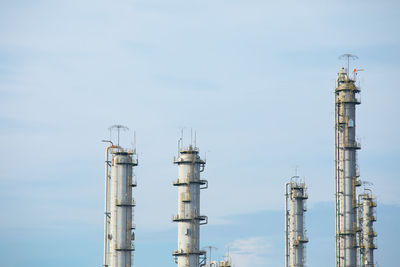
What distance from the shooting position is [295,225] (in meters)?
105

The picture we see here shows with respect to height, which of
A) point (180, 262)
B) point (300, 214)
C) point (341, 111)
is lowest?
point (180, 262)

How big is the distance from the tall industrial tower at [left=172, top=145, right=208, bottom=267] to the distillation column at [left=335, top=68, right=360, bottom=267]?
14405 mm

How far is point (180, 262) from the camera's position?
90062mm

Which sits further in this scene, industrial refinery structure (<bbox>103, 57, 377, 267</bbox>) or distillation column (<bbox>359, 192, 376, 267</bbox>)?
distillation column (<bbox>359, 192, 376, 267</bbox>)

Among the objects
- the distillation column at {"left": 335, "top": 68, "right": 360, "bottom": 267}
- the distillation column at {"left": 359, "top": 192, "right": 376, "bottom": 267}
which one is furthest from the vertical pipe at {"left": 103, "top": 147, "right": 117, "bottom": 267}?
the distillation column at {"left": 359, "top": 192, "right": 376, "bottom": 267}

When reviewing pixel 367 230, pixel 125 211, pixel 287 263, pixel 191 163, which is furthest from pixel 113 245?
pixel 367 230

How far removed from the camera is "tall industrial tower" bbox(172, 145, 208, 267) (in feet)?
295

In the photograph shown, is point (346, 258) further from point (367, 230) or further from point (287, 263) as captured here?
point (367, 230)

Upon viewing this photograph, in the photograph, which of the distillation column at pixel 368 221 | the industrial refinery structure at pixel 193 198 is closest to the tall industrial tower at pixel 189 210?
the industrial refinery structure at pixel 193 198

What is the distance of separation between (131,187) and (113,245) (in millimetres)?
6512

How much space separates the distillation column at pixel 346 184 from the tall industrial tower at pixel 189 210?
14.4 m

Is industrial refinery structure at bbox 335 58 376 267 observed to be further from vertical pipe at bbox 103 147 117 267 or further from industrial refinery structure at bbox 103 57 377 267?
vertical pipe at bbox 103 147 117 267

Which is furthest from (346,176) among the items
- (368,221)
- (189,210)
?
(368,221)

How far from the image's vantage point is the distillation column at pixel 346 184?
3492 inches
